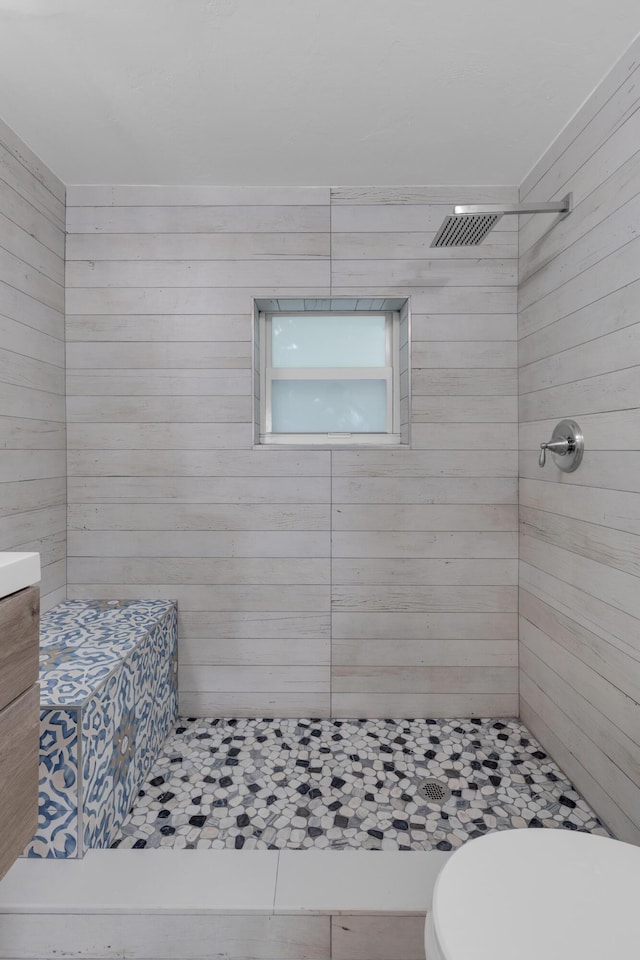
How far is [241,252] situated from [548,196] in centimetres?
120

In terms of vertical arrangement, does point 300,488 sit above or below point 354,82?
below

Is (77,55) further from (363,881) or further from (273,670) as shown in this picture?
(363,881)

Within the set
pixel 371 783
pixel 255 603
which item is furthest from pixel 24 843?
pixel 255 603

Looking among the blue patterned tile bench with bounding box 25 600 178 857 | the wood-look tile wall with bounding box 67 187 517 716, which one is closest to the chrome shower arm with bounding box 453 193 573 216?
the wood-look tile wall with bounding box 67 187 517 716

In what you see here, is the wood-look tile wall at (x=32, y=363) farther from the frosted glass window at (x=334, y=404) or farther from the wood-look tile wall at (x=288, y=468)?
the frosted glass window at (x=334, y=404)

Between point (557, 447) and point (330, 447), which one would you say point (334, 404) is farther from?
point (557, 447)

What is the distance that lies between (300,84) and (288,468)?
132 centimetres

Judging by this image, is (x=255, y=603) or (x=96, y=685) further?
(x=255, y=603)

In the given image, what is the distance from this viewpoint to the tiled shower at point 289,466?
2.16m

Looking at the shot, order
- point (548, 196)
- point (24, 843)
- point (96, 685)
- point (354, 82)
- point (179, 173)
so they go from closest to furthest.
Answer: point (24, 843)
point (96, 685)
point (354, 82)
point (548, 196)
point (179, 173)

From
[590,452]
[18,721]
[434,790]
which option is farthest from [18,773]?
[590,452]

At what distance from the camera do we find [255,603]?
7.25ft

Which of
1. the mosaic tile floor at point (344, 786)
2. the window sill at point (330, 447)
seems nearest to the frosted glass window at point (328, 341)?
the window sill at point (330, 447)

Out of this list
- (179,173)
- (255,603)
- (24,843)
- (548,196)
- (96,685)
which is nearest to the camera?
(24,843)
